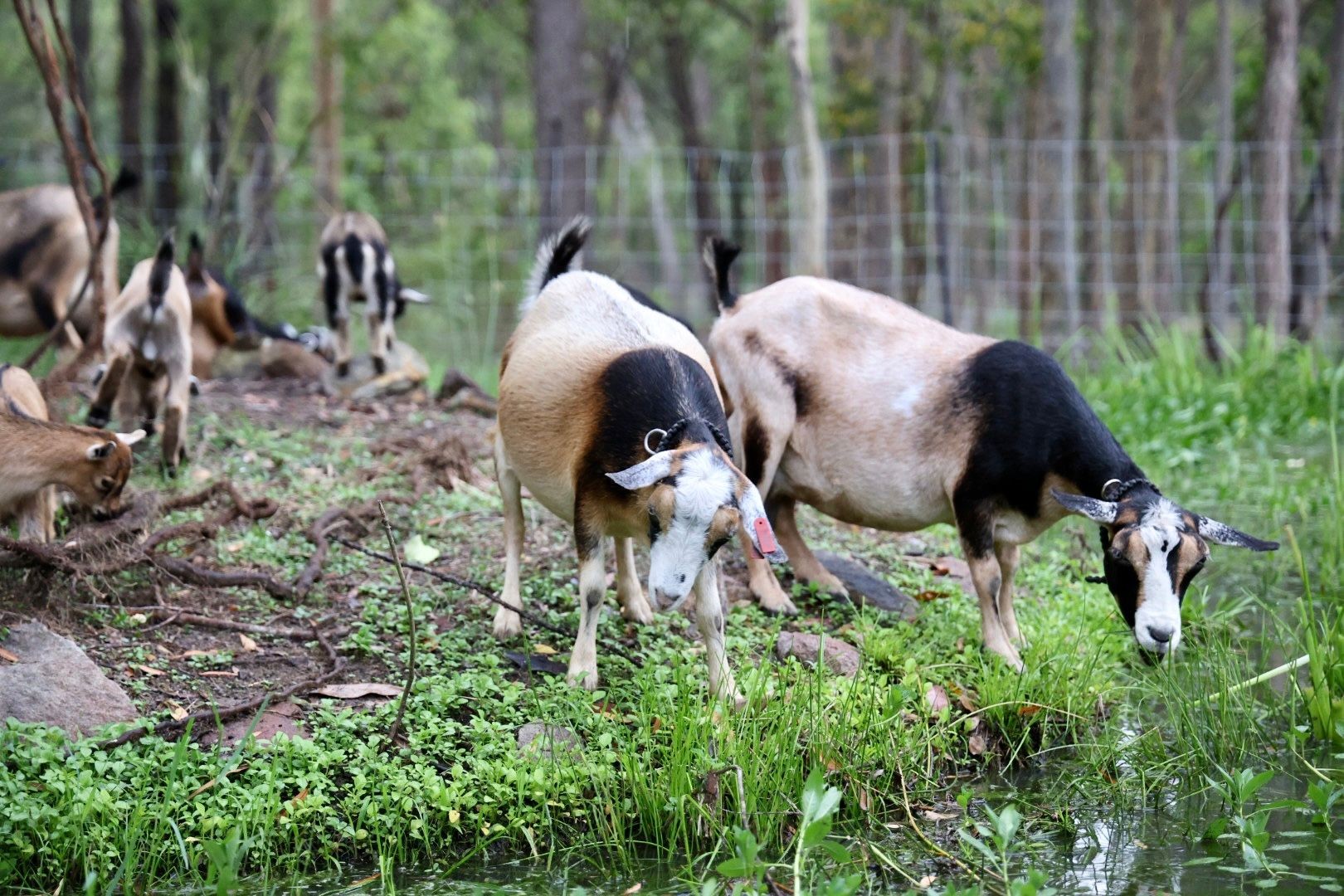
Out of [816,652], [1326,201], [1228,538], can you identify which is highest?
[1326,201]

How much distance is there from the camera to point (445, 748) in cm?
471

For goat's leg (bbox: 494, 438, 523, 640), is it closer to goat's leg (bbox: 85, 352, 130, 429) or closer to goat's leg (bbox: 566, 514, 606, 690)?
goat's leg (bbox: 566, 514, 606, 690)

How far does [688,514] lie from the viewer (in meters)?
4.52

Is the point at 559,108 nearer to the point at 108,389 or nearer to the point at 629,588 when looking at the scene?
the point at 108,389

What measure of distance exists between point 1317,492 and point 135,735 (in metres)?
6.62

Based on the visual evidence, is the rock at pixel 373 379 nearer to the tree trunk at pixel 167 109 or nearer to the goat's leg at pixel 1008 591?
the goat's leg at pixel 1008 591

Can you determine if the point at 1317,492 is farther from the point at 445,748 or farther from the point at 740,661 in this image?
the point at 445,748

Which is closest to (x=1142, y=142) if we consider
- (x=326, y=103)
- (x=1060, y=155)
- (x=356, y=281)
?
(x=1060, y=155)

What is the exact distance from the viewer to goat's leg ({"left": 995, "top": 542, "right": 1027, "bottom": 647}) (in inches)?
235

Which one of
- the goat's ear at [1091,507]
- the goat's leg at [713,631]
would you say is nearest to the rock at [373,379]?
the goat's leg at [713,631]

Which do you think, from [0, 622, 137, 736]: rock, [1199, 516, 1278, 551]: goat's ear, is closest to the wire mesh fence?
[1199, 516, 1278, 551]: goat's ear

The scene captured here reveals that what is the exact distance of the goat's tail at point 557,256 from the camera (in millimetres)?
6141

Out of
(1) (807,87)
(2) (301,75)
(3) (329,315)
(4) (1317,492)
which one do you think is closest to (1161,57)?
(1) (807,87)

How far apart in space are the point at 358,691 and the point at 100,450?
1.93 meters
